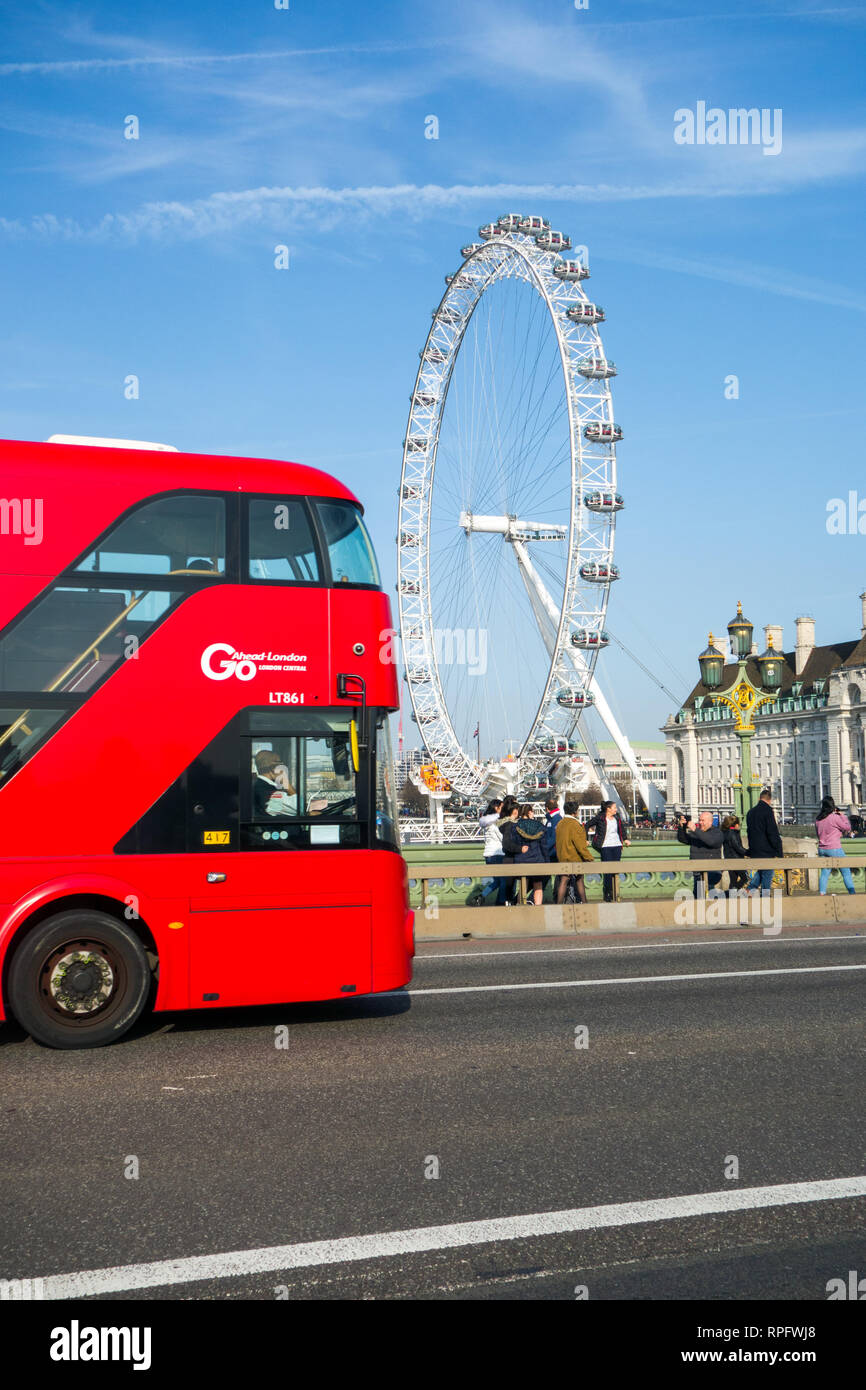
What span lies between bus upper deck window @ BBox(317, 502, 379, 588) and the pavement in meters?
3.36

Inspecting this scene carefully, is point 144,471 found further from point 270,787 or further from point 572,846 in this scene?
point 572,846

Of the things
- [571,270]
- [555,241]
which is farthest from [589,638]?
[555,241]

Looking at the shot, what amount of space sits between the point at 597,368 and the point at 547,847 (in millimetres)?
28551

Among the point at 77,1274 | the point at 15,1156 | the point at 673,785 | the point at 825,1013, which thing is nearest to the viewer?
the point at 77,1274

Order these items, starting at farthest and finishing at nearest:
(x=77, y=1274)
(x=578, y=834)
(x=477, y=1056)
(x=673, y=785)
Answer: (x=673, y=785) → (x=578, y=834) → (x=477, y=1056) → (x=77, y=1274)

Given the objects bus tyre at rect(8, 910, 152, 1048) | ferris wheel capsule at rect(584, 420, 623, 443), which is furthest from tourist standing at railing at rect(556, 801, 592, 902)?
ferris wheel capsule at rect(584, 420, 623, 443)

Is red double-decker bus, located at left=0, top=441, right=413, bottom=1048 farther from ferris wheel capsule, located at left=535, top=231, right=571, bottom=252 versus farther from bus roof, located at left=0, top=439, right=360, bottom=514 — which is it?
ferris wheel capsule, located at left=535, top=231, right=571, bottom=252

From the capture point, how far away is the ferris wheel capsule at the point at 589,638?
44.1 meters

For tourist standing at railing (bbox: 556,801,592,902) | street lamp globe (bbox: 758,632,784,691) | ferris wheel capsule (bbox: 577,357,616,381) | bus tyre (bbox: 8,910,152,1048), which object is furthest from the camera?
ferris wheel capsule (bbox: 577,357,616,381)

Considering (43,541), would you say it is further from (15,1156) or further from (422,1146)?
(422,1146)

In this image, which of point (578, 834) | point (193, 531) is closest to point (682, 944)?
point (578, 834)

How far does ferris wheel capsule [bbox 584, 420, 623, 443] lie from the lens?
4303cm
